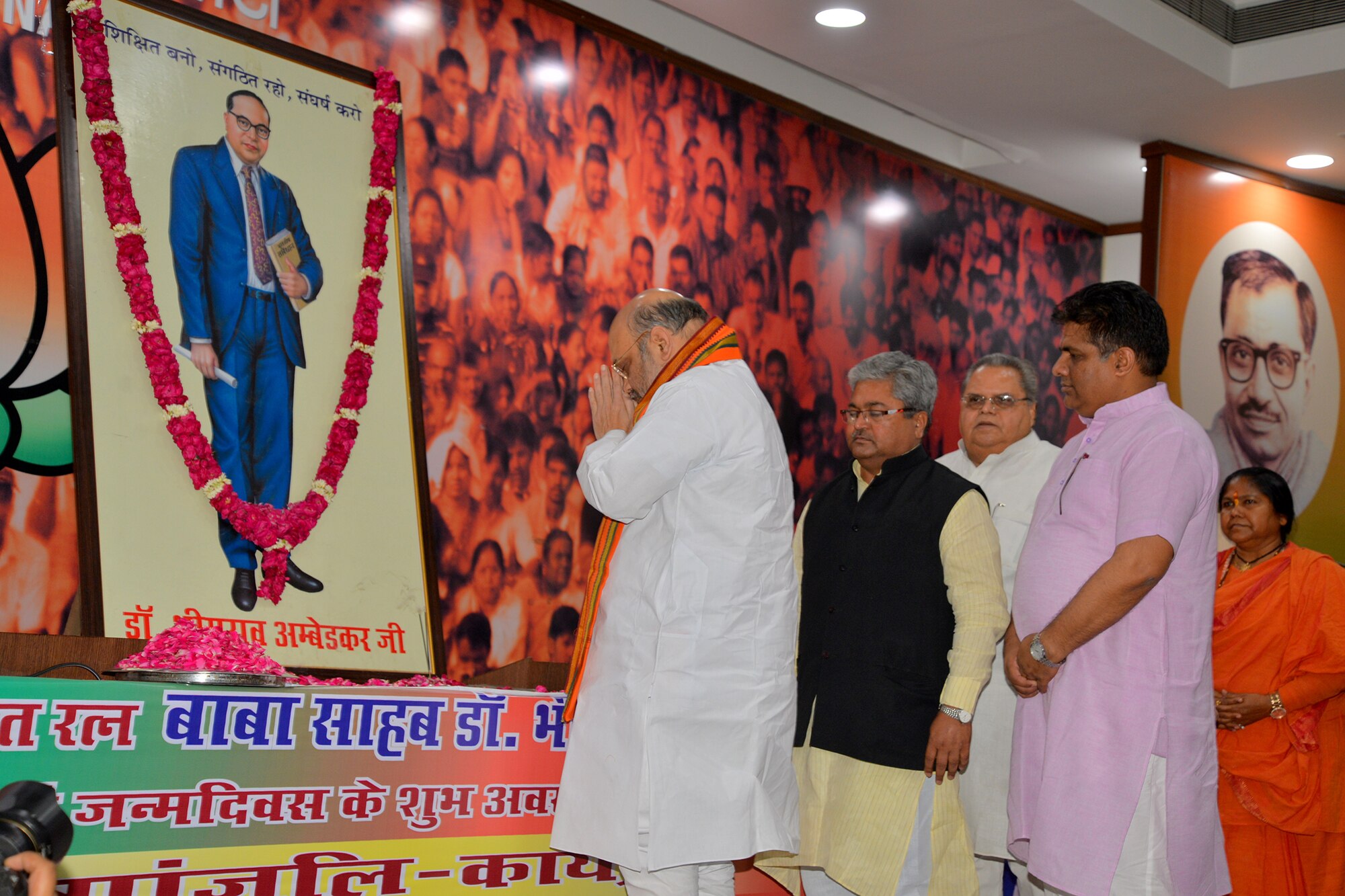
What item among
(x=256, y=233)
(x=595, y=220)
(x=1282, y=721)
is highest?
(x=595, y=220)

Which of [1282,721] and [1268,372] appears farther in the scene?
[1268,372]

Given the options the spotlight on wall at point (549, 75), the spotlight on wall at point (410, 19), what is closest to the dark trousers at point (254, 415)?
the spotlight on wall at point (410, 19)

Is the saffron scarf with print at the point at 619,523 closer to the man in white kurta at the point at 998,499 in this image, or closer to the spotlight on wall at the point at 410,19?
the man in white kurta at the point at 998,499

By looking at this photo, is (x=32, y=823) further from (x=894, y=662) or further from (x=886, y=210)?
(x=886, y=210)

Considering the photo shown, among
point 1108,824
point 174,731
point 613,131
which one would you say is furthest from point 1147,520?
point 613,131

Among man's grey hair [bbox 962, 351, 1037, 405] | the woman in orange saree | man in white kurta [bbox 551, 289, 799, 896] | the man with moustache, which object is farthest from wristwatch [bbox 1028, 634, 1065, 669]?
the man with moustache

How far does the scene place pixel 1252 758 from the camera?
383cm

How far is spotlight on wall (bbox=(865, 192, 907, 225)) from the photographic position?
597cm

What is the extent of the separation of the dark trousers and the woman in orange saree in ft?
9.35

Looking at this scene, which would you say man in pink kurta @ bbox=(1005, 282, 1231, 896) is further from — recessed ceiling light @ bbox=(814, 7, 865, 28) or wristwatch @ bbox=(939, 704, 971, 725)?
recessed ceiling light @ bbox=(814, 7, 865, 28)

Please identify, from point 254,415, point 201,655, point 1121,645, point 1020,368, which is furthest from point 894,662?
point 254,415

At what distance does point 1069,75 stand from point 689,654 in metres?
3.84

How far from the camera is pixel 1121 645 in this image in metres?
2.69

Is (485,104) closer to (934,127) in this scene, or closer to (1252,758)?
(934,127)
